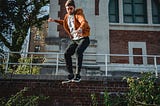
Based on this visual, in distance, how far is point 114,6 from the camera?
13.5 metres

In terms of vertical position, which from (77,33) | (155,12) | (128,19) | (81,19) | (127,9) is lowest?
(77,33)

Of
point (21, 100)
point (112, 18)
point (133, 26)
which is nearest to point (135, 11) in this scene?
point (133, 26)

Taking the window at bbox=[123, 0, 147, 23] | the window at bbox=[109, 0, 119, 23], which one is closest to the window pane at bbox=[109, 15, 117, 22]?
the window at bbox=[109, 0, 119, 23]

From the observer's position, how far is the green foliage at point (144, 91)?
25.6 feet

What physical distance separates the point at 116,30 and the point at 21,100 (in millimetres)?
6183

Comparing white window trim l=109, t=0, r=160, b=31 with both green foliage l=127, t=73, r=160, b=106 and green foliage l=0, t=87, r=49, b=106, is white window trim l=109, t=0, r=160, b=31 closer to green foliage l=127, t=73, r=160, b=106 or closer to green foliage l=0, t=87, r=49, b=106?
green foliage l=127, t=73, r=160, b=106

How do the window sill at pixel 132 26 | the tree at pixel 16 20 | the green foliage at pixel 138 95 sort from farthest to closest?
the tree at pixel 16 20 < the window sill at pixel 132 26 < the green foliage at pixel 138 95

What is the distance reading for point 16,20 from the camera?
1791cm

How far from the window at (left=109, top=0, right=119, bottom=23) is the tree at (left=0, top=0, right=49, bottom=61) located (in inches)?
225

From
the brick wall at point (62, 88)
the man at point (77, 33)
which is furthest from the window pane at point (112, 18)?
the man at point (77, 33)

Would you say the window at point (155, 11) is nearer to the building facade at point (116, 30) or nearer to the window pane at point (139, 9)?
the building facade at point (116, 30)

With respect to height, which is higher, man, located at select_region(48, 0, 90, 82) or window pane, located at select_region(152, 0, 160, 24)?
window pane, located at select_region(152, 0, 160, 24)

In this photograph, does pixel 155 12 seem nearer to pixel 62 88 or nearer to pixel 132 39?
pixel 132 39

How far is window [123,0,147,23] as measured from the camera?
13289 mm
